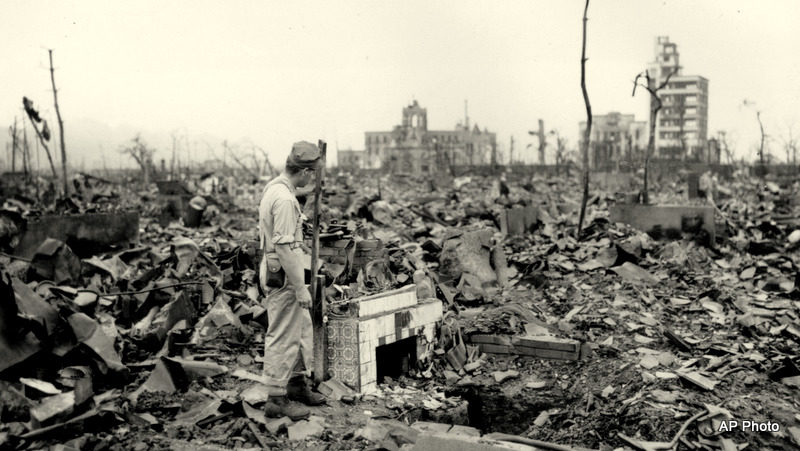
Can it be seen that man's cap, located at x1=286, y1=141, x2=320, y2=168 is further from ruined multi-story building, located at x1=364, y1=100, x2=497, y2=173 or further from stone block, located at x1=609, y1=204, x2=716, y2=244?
ruined multi-story building, located at x1=364, y1=100, x2=497, y2=173

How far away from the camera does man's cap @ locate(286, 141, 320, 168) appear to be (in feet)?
15.8

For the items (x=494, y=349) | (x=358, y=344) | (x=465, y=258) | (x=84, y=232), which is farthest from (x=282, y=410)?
(x=84, y=232)

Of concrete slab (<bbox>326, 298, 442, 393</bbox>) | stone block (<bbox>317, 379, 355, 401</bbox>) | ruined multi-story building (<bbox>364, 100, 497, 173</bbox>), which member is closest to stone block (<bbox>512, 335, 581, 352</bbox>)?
concrete slab (<bbox>326, 298, 442, 393</bbox>)

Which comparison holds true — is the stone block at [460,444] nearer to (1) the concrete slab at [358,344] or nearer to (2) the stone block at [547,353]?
(1) the concrete slab at [358,344]

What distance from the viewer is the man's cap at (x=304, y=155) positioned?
483 cm

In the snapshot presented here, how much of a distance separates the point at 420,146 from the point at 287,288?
67.4 m

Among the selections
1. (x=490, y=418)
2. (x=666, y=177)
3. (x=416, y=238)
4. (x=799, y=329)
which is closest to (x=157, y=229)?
(x=416, y=238)

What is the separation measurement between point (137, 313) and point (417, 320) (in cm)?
295

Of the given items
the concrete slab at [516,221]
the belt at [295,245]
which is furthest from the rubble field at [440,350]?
the concrete slab at [516,221]

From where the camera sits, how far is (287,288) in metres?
4.86

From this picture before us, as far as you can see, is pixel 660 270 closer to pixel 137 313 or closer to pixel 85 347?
pixel 137 313

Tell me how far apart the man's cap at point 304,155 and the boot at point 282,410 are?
1.71 m

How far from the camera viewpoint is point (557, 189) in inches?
1125

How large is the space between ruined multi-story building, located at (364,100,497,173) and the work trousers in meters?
43.8
